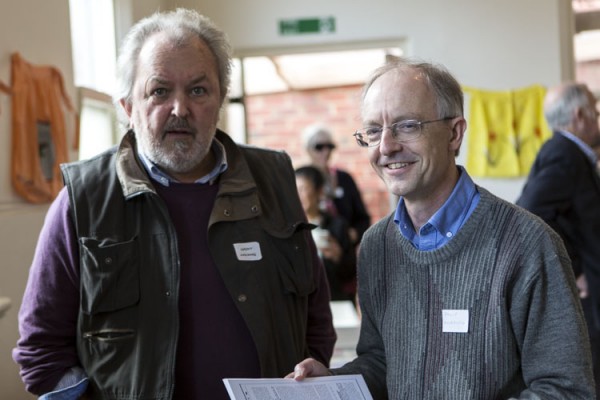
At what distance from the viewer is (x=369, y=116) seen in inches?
68.5

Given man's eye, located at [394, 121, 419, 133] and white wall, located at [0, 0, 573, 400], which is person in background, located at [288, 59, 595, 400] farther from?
white wall, located at [0, 0, 573, 400]

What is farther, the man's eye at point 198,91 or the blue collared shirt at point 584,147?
the blue collared shirt at point 584,147

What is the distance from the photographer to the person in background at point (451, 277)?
1578 millimetres

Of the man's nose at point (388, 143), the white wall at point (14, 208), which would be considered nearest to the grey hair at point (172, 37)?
the man's nose at point (388, 143)

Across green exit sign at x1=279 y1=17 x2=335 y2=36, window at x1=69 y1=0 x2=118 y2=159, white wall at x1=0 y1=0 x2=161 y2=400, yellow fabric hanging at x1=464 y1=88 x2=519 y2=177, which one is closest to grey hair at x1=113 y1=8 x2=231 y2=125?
white wall at x1=0 y1=0 x2=161 y2=400

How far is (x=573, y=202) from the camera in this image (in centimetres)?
368

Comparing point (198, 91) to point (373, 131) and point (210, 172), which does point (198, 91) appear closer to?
point (210, 172)

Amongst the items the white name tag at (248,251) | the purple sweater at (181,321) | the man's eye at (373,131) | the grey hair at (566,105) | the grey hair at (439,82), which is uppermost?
the grey hair at (566,105)

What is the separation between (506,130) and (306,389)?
191 inches

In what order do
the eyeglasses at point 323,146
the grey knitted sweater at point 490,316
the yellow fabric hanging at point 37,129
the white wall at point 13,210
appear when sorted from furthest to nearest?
the eyeglasses at point 323,146, the yellow fabric hanging at point 37,129, the white wall at point 13,210, the grey knitted sweater at point 490,316

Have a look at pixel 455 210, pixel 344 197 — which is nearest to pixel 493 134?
pixel 344 197

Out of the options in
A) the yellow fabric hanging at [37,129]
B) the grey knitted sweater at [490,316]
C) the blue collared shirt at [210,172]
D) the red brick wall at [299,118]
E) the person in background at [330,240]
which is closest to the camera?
the grey knitted sweater at [490,316]

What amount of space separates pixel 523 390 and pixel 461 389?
114 mm

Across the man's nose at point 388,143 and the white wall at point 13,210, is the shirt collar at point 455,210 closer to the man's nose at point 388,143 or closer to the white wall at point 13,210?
the man's nose at point 388,143
